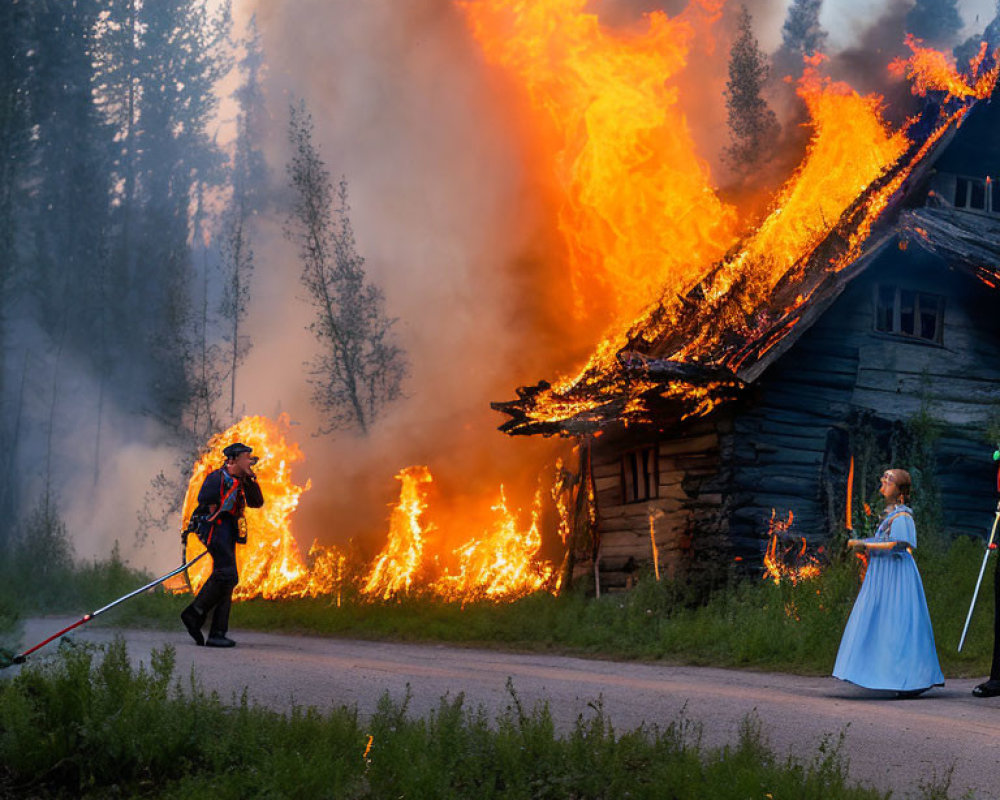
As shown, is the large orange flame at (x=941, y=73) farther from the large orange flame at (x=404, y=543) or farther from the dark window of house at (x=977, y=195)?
the large orange flame at (x=404, y=543)

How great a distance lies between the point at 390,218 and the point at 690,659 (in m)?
17.4

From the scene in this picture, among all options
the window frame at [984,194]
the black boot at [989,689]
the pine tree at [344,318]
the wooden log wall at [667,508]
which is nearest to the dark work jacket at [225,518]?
the wooden log wall at [667,508]

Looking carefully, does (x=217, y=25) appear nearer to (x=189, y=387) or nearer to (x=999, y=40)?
(x=189, y=387)

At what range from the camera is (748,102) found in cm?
2952

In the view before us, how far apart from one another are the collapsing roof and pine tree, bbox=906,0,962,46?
Result: 2236 centimetres

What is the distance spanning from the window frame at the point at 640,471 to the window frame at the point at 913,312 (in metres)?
3.79

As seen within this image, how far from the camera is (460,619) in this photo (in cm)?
1619

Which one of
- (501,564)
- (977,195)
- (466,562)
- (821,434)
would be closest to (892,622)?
(821,434)

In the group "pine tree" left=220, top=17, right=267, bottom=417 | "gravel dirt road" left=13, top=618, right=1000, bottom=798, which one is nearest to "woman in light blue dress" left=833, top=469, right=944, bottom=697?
"gravel dirt road" left=13, top=618, right=1000, bottom=798

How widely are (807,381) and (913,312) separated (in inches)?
91.5

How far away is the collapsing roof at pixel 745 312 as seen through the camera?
1516cm

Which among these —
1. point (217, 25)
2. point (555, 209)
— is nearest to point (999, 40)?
point (555, 209)

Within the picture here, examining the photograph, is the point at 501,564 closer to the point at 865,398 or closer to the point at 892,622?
the point at 865,398

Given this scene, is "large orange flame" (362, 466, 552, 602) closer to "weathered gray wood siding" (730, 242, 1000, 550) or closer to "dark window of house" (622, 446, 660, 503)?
"dark window of house" (622, 446, 660, 503)
